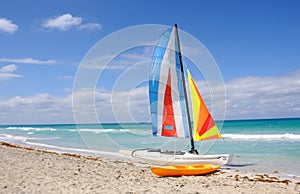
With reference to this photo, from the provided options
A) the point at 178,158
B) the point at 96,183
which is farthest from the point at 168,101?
the point at 96,183

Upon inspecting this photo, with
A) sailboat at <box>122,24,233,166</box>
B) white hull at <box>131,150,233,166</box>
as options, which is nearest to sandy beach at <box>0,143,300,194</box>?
white hull at <box>131,150,233,166</box>

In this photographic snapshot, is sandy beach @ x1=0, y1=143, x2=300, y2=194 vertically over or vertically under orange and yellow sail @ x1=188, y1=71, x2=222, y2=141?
under

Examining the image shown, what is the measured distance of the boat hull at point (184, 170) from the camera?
39.5 ft

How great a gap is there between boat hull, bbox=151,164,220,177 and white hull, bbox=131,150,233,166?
308 millimetres

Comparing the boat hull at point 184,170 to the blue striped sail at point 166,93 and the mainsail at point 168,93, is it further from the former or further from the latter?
the blue striped sail at point 166,93

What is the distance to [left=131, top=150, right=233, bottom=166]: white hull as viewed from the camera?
13.4 meters

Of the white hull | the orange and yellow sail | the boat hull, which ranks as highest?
the orange and yellow sail

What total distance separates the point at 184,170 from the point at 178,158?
985 mm

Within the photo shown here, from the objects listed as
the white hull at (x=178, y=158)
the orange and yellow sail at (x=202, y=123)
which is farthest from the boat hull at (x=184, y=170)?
→ the orange and yellow sail at (x=202, y=123)

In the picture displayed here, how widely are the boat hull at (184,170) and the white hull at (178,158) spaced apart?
0.31m

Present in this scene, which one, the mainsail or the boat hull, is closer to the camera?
the boat hull

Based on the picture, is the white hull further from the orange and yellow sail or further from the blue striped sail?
the orange and yellow sail

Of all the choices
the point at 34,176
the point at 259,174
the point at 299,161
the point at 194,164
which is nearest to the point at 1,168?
the point at 34,176

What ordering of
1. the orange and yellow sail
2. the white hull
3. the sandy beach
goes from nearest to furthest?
the sandy beach → the white hull → the orange and yellow sail
